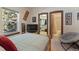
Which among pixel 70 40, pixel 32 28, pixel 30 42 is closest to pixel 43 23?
pixel 32 28

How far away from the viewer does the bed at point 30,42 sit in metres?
1.90

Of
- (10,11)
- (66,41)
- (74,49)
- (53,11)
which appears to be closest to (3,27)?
(10,11)

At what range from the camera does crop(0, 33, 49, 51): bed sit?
190cm

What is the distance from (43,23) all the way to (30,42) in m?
0.30

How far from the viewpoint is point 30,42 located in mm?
1933

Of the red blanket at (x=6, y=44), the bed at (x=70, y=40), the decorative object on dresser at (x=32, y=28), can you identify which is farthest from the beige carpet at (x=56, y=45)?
the red blanket at (x=6, y=44)

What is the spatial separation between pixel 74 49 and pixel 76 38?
0.48ft

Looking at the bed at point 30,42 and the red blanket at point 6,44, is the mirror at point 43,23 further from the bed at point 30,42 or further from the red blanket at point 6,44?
the red blanket at point 6,44

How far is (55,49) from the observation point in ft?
6.31

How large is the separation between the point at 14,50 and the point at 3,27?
32cm

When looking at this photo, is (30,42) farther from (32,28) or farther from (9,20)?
(9,20)
